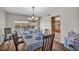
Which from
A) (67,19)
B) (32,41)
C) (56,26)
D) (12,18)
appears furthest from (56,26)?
(12,18)

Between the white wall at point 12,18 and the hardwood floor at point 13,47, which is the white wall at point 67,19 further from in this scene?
the white wall at point 12,18

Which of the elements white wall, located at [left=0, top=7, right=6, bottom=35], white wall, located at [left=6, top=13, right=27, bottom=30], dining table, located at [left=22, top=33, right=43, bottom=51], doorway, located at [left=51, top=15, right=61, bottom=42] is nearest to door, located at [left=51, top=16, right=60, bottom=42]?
doorway, located at [left=51, top=15, right=61, bottom=42]

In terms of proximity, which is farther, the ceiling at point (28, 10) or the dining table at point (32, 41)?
the dining table at point (32, 41)

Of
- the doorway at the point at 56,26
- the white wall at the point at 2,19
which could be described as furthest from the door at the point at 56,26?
the white wall at the point at 2,19

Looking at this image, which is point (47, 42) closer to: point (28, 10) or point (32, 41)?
point (32, 41)

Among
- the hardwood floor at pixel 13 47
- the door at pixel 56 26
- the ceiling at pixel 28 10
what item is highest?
the ceiling at pixel 28 10

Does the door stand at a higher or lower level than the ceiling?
lower

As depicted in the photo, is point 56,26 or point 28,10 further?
point 56,26

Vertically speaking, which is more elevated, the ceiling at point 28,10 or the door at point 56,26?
the ceiling at point 28,10

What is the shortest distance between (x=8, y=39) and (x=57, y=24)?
929mm

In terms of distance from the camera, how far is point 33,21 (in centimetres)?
154

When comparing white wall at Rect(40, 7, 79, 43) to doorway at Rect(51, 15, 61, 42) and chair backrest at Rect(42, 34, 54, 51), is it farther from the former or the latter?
chair backrest at Rect(42, 34, 54, 51)
